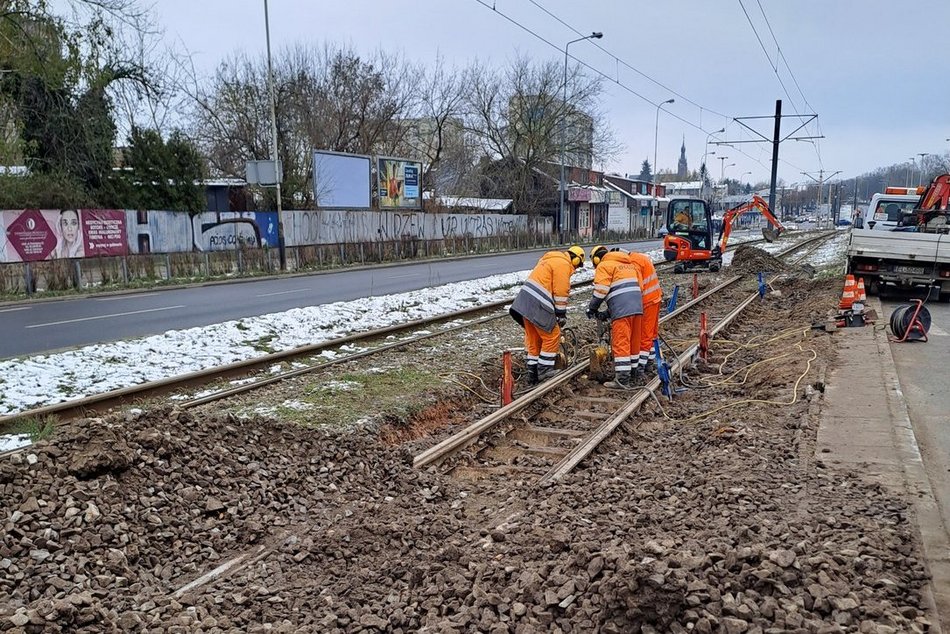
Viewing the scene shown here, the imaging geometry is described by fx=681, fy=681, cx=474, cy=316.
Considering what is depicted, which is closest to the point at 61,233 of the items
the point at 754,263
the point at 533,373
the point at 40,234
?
the point at 40,234

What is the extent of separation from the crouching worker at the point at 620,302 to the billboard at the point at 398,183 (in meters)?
29.6

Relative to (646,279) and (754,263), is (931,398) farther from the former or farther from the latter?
(754,263)

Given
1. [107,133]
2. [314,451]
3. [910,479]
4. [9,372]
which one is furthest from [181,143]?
[910,479]

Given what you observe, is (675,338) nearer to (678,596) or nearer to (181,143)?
(678,596)

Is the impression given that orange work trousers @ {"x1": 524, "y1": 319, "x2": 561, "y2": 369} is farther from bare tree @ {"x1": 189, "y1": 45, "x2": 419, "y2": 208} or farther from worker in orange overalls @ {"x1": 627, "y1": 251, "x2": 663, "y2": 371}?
bare tree @ {"x1": 189, "y1": 45, "x2": 419, "y2": 208}

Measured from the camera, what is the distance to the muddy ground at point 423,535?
10.7 ft

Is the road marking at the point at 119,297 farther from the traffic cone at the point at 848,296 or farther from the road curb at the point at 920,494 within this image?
the road curb at the point at 920,494

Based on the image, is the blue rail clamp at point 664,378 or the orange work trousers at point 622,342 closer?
the blue rail clamp at point 664,378

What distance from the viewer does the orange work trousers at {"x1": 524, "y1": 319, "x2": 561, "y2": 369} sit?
878cm

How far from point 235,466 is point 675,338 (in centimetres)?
886

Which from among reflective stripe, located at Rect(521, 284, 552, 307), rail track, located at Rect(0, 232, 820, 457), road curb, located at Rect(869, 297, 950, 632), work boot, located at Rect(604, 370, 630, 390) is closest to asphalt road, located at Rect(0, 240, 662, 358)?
rail track, located at Rect(0, 232, 820, 457)

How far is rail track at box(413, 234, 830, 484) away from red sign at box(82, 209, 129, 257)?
21.4 meters

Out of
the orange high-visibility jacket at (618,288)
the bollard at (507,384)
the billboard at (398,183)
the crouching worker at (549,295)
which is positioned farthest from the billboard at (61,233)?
the orange high-visibility jacket at (618,288)

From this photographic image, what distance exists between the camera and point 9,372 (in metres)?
8.73
